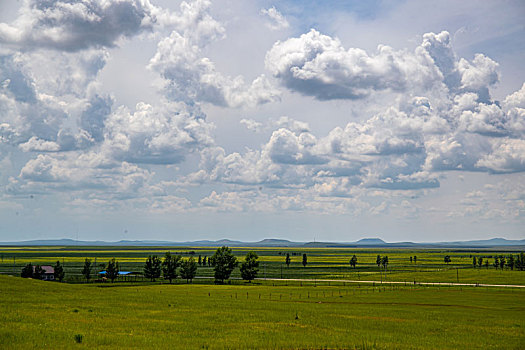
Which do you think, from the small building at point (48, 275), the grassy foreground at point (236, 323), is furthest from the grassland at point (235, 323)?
the small building at point (48, 275)

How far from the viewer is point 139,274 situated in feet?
537

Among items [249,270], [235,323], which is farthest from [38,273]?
[235,323]

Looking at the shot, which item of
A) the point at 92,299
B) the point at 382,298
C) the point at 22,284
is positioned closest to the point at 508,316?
the point at 382,298

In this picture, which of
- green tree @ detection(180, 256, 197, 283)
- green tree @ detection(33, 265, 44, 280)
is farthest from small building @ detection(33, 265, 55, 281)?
green tree @ detection(180, 256, 197, 283)

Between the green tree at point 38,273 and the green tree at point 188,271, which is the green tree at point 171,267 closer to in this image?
the green tree at point 188,271

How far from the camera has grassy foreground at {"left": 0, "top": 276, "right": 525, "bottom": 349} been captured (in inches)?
1407

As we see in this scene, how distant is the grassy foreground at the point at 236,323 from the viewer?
117ft

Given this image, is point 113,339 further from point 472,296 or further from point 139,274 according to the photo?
point 139,274

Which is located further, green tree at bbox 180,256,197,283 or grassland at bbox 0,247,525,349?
green tree at bbox 180,256,197,283

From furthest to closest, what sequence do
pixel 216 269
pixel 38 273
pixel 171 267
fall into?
pixel 171 267 < pixel 216 269 < pixel 38 273

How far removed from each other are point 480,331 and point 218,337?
2496 cm

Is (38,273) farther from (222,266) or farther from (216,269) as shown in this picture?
(222,266)

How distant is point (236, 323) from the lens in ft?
153

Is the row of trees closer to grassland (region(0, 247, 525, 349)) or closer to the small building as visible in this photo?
the small building
